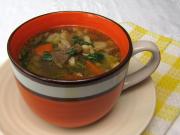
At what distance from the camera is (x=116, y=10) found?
1399 mm

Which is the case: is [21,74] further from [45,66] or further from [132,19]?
[132,19]

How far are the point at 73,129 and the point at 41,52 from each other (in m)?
0.20

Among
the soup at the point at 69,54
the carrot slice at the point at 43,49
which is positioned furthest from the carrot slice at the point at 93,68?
Answer: the carrot slice at the point at 43,49

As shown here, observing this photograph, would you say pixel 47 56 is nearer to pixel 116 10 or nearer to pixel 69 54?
pixel 69 54

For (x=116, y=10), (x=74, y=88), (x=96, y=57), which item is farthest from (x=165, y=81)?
(x=116, y=10)

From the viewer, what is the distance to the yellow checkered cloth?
2.77ft

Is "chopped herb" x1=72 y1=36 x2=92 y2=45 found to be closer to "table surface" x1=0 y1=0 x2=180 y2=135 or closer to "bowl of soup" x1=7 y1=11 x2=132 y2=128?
"bowl of soup" x1=7 y1=11 x2=132 y2=128

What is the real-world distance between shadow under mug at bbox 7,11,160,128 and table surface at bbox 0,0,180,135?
0.46 meters

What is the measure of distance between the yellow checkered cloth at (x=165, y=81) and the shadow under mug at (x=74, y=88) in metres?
0.10

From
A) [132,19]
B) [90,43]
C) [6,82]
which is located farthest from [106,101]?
[132,19]

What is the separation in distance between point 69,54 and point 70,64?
2 centimetres

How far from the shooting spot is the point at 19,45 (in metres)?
0.81

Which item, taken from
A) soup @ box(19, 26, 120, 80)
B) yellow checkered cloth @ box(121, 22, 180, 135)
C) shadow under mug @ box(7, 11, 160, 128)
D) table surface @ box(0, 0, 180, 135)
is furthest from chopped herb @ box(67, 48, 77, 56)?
table surface @ box(0, 0, 180, 135)

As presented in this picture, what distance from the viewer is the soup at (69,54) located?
0.76 meters
